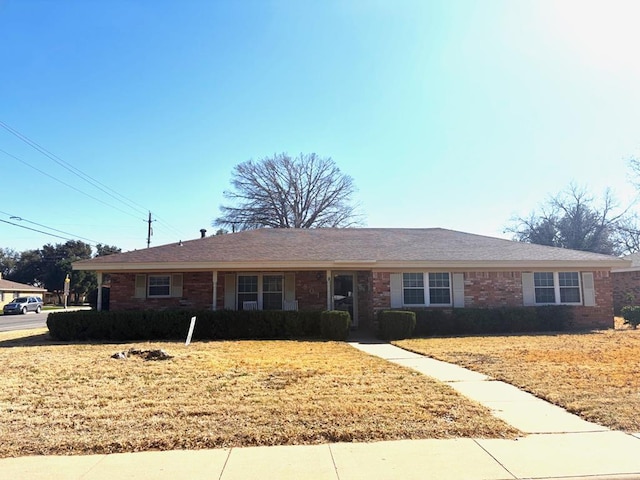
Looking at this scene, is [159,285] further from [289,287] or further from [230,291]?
[289,287]

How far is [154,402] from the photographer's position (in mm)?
6031

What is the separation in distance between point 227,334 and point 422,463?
1116 cm

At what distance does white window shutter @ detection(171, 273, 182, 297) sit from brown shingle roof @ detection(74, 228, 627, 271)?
3.18 ft

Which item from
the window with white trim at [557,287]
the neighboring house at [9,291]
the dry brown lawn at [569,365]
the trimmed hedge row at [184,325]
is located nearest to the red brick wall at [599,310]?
the window with white trim at [557,287]

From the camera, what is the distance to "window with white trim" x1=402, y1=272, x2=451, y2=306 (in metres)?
16.4

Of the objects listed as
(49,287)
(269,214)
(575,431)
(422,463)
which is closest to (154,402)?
(422,463)

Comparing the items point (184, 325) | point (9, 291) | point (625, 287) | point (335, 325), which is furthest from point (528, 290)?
point (9, 291)

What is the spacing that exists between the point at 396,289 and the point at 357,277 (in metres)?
2.10

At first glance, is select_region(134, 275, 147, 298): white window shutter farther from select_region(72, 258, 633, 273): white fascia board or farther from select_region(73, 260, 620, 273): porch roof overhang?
select_region(72, 258, 633, 273): white fascia board

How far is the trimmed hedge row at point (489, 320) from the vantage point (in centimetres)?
1522

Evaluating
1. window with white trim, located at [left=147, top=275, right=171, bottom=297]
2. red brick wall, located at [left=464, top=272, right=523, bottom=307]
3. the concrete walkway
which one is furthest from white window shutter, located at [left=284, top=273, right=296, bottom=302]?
the concrete walkway

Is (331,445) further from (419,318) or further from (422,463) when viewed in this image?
(419,318)

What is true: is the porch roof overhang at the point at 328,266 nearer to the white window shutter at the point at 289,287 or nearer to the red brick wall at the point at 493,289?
the red brick wall at the point at 493,289

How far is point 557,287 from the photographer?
56.2ft
